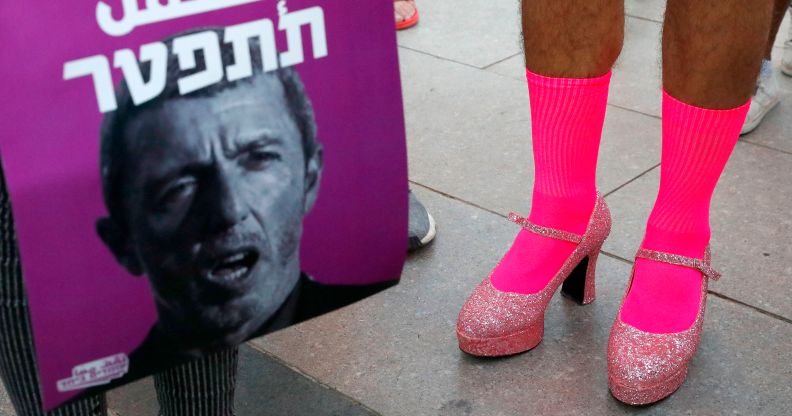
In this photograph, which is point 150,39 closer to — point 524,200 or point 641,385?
point 641,385

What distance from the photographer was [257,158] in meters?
0.96

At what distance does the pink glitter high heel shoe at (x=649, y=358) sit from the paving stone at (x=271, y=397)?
48 centimetres

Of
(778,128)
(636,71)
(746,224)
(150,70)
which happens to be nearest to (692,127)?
(746,224)

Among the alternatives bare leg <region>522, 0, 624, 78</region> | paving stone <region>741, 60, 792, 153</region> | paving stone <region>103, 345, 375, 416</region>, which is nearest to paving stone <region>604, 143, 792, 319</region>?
paving stone <region>741, 60, 792, 153</region>

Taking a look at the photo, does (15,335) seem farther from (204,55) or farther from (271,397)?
(271,397)

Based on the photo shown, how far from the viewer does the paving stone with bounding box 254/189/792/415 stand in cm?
185

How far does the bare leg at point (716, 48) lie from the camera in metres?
1.72

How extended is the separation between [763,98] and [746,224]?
30.7 inches

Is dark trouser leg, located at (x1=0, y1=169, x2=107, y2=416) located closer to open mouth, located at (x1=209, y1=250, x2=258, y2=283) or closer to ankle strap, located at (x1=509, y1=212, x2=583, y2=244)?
open mouth, located at (x1=209, y1=250, x2=258, y2=283)

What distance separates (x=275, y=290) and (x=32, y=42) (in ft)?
1.15

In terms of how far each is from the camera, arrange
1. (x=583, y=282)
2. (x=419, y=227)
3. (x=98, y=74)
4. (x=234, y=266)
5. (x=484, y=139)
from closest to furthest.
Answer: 1. (x=98, y=74)
2. (x=234, y=266)
3. (x=583, y=282)
4. (x=419, y=227)
5. (x=484, y=139)

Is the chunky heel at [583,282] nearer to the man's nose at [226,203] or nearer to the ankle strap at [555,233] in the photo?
the ankle strap at [555,233]

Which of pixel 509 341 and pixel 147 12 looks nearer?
pixel 147 12

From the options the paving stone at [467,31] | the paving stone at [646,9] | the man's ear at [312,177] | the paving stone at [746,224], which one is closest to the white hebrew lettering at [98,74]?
the man's ear at [312,177]
